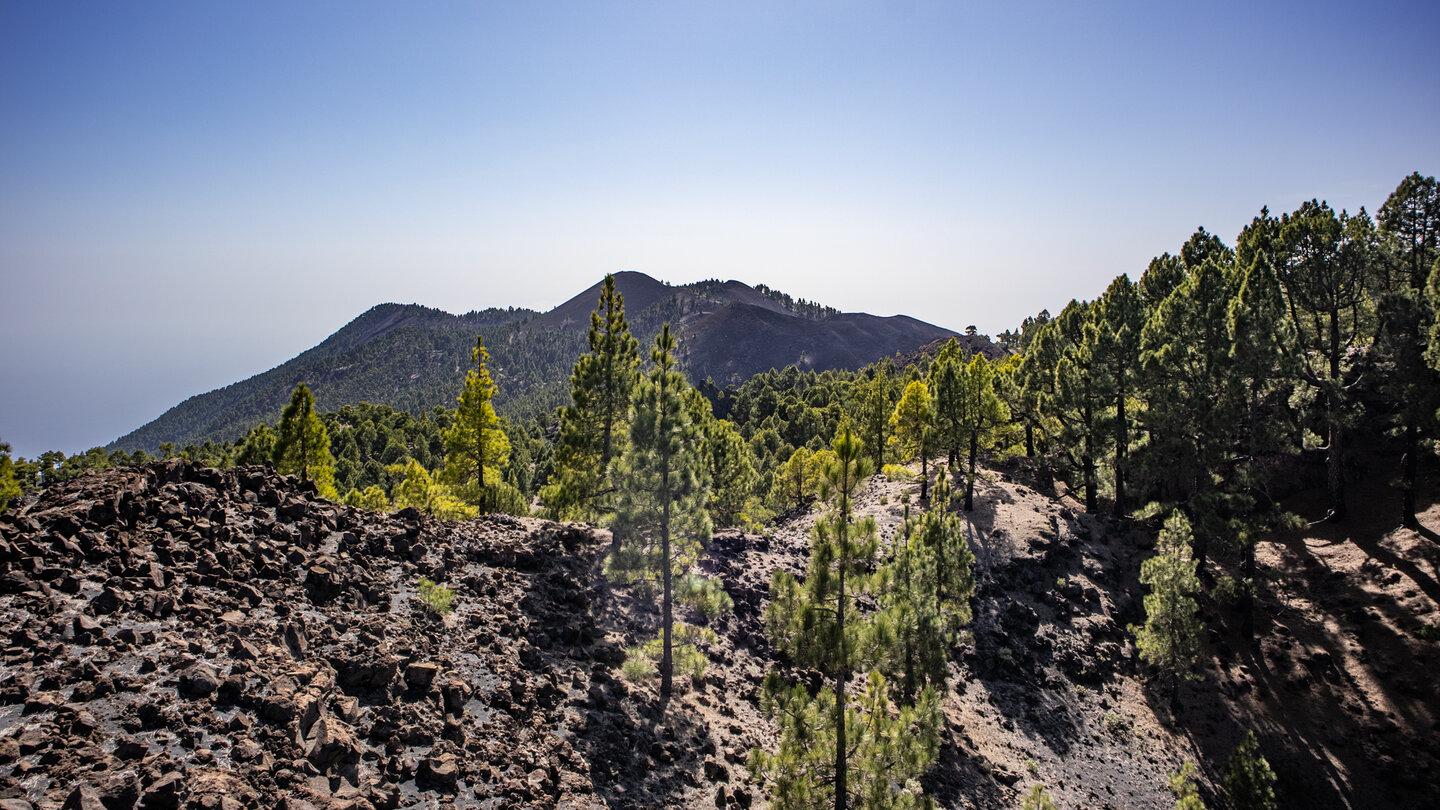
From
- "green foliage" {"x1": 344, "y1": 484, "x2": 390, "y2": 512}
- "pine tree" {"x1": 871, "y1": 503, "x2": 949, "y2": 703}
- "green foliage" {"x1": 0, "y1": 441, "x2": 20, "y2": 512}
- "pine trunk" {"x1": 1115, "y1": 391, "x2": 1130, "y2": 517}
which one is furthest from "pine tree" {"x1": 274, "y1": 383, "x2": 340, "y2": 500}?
"pine trunk" {"x1": 1115, "y1": 391, "x2": 1130, "y2": 517}

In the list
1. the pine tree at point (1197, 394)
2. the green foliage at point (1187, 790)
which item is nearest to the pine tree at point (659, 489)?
the green foliage at point (1187, 790)

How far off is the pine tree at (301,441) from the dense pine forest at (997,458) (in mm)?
100

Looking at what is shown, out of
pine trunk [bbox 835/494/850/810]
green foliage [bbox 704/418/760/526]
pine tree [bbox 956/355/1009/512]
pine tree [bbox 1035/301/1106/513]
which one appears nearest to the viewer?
pine trunk [bbox 835/494/850/810]

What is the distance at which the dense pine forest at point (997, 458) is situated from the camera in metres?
14.9

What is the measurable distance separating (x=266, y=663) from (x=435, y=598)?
194 inches

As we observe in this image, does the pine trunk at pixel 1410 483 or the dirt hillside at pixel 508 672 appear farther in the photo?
the pine trunk at pixel 1410 483

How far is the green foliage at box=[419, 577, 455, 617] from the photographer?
54.6 feet

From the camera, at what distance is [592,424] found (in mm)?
26516

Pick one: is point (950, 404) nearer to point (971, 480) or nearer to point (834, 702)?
point (971, 480)

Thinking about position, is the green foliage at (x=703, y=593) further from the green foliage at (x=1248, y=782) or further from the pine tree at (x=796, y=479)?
the pine tree at (x=796, y=479)

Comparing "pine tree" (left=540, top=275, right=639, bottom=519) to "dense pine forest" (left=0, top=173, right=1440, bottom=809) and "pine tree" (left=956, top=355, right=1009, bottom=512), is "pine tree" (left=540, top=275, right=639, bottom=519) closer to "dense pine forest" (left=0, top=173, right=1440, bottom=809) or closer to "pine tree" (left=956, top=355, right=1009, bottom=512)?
"dense pine forest" (left=0, top=173, right=1440, bottom=809)

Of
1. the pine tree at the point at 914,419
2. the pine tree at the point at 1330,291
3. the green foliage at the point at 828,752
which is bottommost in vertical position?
the green foliage at the point at 828,752

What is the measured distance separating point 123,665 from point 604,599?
42.5 feet

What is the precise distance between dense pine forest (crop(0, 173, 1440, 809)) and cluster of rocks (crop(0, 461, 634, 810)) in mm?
2485
